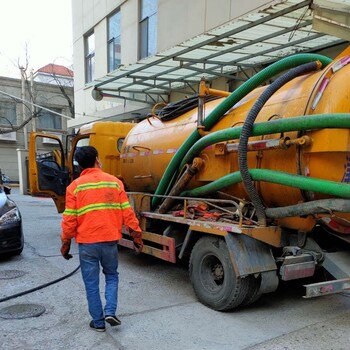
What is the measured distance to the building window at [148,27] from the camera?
12.8 metres

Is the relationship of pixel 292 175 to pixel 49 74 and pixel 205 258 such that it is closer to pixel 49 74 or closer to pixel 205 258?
pixel 205 258

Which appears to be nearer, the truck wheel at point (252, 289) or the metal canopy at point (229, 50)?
the truck wheel at point (252, 289)

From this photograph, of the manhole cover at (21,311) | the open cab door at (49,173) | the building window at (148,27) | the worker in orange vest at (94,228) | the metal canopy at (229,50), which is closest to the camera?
the worker in orange vest at (94,228)

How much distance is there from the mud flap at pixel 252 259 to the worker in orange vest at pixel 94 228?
1267 mm

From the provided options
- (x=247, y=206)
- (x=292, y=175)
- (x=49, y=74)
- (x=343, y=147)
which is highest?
(x=49, y=74)

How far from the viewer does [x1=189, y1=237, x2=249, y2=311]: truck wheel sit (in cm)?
432

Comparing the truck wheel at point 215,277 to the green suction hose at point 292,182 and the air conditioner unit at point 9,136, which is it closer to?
the green suction hose at point 292,182

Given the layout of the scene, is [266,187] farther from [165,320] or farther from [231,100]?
[165,320]

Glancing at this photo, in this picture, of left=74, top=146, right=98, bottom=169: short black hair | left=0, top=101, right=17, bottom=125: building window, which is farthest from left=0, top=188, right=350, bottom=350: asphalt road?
left=0, top=101, right=17, bottom=125: building window

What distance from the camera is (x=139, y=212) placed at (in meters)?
6.16

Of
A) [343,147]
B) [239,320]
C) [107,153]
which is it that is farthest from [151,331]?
[107,153]

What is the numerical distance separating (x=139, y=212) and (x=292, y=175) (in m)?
2.87

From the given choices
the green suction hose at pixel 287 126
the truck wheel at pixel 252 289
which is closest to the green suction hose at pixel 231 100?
the green suction hose at pixel 287 126

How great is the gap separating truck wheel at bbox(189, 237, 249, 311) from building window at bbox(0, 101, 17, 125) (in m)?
28.3
